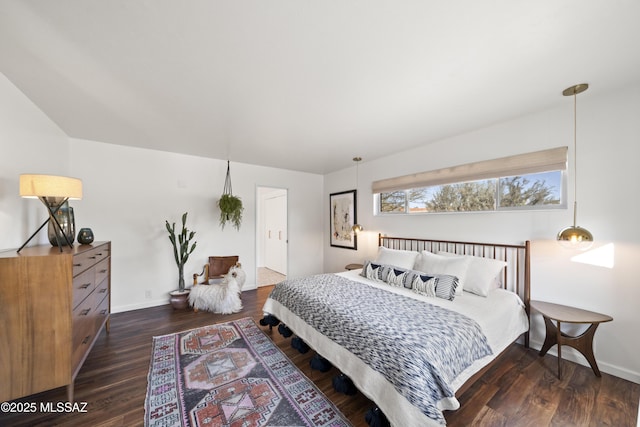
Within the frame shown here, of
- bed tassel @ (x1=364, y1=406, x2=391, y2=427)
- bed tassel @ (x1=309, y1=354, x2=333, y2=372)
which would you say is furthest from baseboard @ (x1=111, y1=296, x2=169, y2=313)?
bed tassel @ (x1=364, y1=406, x2=391, y2=427)

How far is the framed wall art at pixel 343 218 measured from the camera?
188 inches

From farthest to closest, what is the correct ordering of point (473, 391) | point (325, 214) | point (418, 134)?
point (325, 214), point (418, 134), point (473, 391)

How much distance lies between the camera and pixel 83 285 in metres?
1.90

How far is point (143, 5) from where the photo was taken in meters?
1.22

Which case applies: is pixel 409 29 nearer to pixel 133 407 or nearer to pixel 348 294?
pixel 348 294

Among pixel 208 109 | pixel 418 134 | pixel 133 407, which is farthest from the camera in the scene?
pixel 418 134

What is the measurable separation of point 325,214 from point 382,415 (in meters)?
4.27

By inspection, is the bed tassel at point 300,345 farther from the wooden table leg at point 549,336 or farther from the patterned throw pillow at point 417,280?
the wooden table leg at point 549,336

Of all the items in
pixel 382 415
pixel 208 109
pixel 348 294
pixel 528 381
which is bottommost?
pixel 528 381

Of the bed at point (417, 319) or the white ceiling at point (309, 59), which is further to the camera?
the bed at point (417, 319)

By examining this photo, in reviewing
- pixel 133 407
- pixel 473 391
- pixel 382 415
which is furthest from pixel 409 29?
pixel 133 407

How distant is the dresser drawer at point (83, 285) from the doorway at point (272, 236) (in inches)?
126

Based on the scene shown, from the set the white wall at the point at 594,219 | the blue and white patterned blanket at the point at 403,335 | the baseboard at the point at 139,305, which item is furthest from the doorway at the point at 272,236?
the white wall at the point at 594,219

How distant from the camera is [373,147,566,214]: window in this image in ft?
8.01
